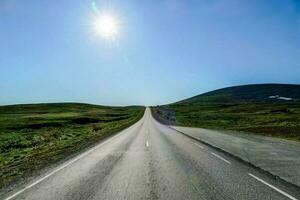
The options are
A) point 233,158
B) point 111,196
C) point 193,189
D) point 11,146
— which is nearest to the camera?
point 111,196

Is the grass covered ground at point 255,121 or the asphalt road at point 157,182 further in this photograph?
the grass covered ground at point 255,121

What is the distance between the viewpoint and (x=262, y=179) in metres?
12.2

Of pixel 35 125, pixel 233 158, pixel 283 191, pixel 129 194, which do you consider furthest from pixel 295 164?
pixel 35 125

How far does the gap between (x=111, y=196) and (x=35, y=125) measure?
60.4m

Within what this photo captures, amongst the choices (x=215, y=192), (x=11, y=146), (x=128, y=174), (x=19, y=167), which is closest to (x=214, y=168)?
(x=128, y=174)

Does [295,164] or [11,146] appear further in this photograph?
[11,146]

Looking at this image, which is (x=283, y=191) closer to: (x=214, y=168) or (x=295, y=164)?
(x=214, y=168)

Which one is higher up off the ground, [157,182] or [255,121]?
[255,121]

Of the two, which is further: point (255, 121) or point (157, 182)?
point (255, 121)

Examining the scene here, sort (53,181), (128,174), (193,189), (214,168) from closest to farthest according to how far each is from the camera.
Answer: (193,189)
(53,181)
(128,174)
(214,168)

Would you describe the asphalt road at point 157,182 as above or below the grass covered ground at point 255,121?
below

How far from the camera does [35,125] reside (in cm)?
6669

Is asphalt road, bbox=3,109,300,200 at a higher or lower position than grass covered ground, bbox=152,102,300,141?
lower

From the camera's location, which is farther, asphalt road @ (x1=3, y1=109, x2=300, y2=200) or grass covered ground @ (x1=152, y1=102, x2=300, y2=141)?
grass covered ground @ (x1=152, y1=102, x2=300, y2=141)
